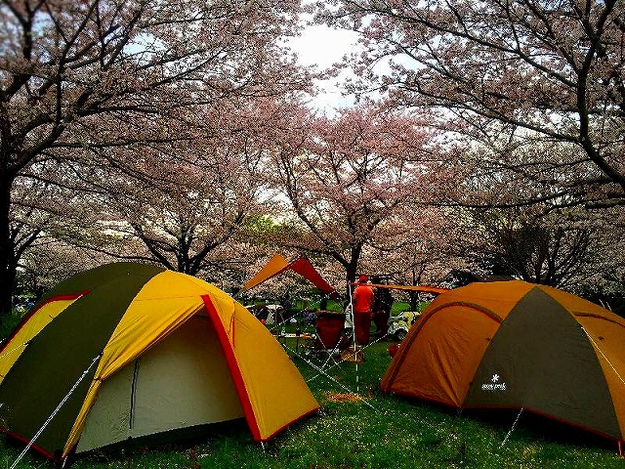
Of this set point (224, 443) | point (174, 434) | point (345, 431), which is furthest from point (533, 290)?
point (174, 434)

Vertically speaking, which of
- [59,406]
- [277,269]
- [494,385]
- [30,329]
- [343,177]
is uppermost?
[343,177]

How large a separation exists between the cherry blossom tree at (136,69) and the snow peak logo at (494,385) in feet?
17.9

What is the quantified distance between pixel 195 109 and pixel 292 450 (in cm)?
531

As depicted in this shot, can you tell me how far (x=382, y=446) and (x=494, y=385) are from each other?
1591 mm

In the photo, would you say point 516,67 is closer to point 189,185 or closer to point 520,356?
point 520,356

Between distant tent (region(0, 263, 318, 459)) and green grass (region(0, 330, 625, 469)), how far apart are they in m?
0.17

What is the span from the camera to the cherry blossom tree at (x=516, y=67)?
18.6ft

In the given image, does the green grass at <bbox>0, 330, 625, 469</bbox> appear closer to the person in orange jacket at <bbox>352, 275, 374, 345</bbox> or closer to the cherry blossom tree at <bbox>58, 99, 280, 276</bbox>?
the person in orange jacket at <bbox>352, 275, 374, 345</bbox>

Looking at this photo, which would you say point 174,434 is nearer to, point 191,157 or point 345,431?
point 345,431

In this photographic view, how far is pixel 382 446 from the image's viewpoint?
4.81 m

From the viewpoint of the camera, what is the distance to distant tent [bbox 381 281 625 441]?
5.06 metres

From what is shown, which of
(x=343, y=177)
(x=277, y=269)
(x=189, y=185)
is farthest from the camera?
(x=343, y=177)

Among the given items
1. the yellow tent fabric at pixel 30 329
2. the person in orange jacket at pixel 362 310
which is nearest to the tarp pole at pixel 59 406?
the yellow tent fabric at pixel 30 329

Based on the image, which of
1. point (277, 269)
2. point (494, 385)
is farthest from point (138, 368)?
point (494, 385)
